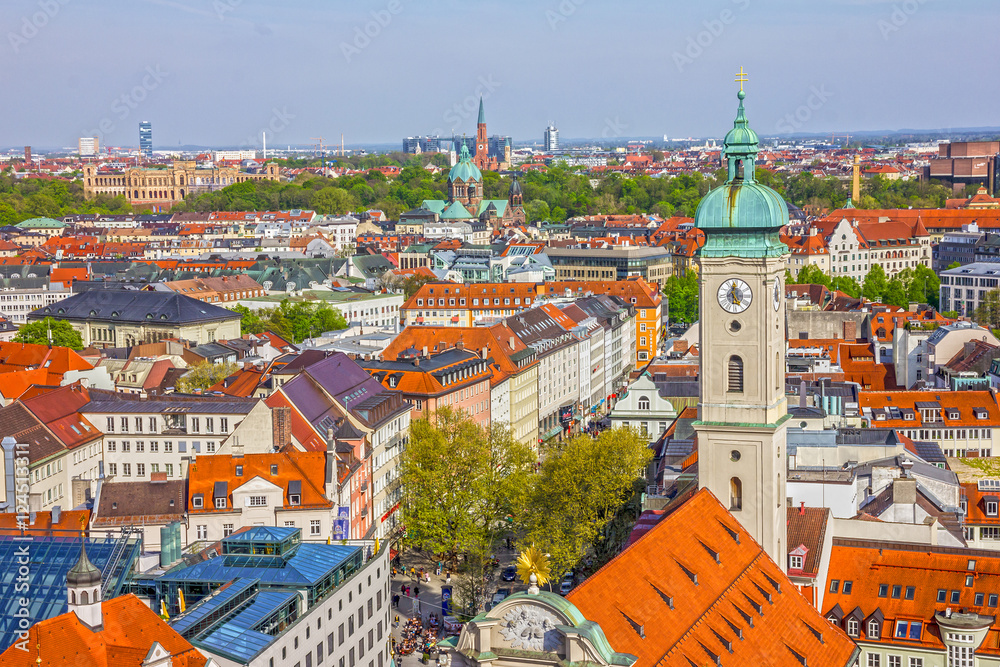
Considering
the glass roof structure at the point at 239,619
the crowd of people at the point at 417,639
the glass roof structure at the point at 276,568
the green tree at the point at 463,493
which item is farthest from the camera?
the green tree at the point at 463,493

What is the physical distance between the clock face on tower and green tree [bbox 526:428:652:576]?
18.2 meters

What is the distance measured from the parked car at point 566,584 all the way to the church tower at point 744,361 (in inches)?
719

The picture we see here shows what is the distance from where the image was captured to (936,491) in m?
60.8

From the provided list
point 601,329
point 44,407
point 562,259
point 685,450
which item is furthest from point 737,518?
point 562,259

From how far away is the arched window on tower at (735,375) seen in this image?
49.0 m

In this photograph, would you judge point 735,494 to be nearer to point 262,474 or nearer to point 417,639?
point 417,639

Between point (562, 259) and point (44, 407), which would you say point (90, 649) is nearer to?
point (44, 407)

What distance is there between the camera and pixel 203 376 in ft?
311

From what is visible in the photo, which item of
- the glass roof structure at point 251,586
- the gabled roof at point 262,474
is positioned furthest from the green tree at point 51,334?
the glass roof structure at point 251,586

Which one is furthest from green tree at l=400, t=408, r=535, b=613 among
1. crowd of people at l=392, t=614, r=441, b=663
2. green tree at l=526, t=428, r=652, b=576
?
crowd of people at l=392, t=614, r=441, b=663

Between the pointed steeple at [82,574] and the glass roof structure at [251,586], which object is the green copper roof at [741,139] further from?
the pointed steeple at [82,574]

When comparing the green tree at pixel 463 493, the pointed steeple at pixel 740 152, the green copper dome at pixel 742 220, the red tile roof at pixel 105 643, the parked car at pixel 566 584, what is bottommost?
the parked car at pixel 566 584

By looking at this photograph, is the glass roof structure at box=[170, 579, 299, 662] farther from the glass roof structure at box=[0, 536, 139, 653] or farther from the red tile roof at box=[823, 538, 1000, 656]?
the red tile roof at box=[823, 538, 1000, 656]

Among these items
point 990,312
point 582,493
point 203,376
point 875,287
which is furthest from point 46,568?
point 875,287
